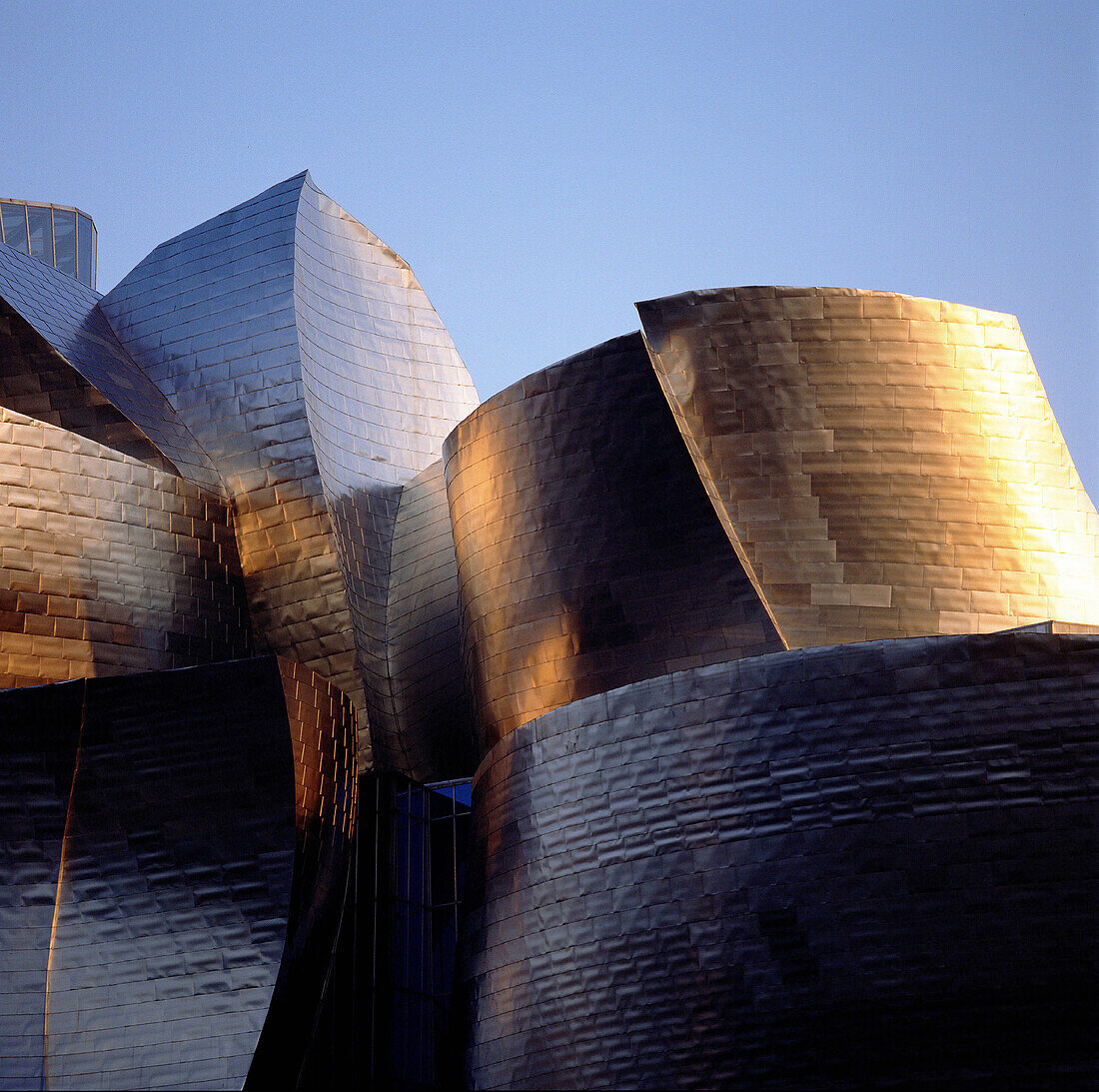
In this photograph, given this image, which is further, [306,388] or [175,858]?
[306,388]

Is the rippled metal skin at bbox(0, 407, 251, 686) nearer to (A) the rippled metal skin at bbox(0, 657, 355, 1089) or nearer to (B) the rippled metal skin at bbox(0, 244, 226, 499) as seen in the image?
(B) the rippled metal skin at bbox(0, 244, 226, 499)

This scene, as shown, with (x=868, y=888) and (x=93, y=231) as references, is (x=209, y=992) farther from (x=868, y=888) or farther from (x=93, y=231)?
(x=93, y=231)

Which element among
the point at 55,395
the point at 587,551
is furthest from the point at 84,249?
the point at 587,551

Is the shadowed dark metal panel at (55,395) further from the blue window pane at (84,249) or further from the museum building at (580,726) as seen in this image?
the blue window pane at (84,249)

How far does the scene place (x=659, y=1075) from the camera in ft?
43.1

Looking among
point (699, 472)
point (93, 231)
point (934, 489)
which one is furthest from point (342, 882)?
point (93, 231)

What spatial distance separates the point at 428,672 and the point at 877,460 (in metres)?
6.23

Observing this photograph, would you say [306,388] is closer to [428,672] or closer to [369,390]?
[369,390]

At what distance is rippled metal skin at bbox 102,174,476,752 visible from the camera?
60.9 feet

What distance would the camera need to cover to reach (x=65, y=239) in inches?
2079

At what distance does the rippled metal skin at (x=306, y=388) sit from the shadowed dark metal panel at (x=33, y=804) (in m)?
4.05

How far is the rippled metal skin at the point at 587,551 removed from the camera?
50.9ft

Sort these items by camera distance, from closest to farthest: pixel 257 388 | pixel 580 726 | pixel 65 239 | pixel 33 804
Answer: pixel 33 804
pixel 580 726
pixel 257 388
pixel 65 239

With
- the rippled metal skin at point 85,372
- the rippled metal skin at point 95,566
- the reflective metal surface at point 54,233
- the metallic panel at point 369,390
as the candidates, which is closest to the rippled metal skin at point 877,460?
the metallic panel at point 369,390
